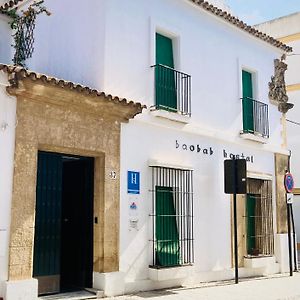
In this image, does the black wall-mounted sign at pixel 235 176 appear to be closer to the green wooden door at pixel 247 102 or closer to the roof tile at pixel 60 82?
the green wooden door at pixel 247 102

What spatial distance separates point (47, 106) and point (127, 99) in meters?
1.83

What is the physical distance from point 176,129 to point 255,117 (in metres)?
3.30

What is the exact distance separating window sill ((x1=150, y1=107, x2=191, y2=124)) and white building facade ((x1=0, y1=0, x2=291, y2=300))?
2cm

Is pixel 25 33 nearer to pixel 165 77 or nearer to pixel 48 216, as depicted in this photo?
pixel 165 77

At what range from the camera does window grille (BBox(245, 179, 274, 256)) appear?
1216 cm

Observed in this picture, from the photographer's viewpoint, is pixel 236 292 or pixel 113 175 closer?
pixel 113 175

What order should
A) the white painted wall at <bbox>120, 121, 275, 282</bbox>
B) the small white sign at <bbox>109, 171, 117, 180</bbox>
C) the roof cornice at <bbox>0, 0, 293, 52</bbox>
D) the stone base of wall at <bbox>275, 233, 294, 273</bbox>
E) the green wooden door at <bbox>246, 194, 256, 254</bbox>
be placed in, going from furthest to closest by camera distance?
the stone base of wall at <bbox>275, 233, 294, 273</bbox>
the green wooden door at <bbox>246, 194, 256, 254</bbox>
the roof cornice at <bbox>0, 0, 293, 52</bbox>
the white painted wall at <bbox>120, 121, 275, 282</bbox>
the small white sign at <bbox>109, 171, 117, 180</bbox>

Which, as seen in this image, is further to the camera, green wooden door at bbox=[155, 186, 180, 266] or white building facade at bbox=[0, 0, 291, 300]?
green wooden door at bbox=[155, 186, 180, 266]

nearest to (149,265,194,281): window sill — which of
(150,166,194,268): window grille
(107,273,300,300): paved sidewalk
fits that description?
(150,166,194,268): window grille

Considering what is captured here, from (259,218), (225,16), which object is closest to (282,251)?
(259,218)

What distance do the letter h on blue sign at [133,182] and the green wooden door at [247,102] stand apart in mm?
4087

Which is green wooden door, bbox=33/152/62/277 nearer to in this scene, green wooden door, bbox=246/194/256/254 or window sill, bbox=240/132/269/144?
window sill, bbox=240/132/269/144

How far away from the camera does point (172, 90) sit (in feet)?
33.0

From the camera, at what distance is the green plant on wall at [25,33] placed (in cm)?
962
